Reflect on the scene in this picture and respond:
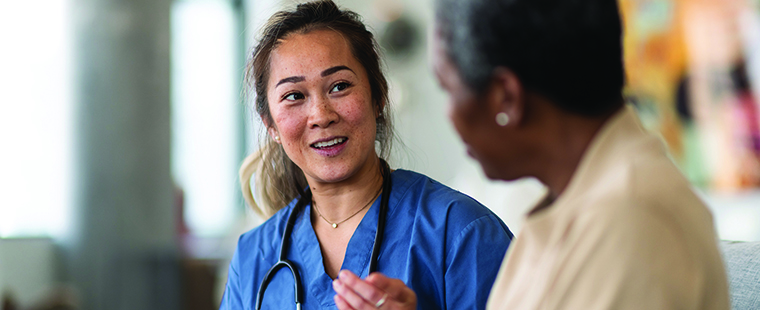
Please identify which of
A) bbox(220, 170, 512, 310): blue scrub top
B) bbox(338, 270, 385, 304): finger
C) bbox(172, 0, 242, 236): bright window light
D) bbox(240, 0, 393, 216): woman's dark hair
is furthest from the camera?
bbox(172, 0, 242, 236): bright window light

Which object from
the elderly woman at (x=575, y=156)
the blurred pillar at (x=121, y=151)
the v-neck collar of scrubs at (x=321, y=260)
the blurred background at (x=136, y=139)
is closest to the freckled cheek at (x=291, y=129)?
the v-neck collar of scrubs at (x=321, y=260)

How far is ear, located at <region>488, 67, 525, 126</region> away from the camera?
1.74ft

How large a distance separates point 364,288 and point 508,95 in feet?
1.46

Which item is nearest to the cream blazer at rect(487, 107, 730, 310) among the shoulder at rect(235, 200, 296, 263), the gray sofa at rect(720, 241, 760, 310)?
the gray sofa at rect(720, 241, 760, 310)

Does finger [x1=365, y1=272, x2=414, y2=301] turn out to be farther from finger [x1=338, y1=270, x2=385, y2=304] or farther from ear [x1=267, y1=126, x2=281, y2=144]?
ear [x1=267, y1=126, x2=281, y2=144]

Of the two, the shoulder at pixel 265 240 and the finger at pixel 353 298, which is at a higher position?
the finger at pixel 353 298

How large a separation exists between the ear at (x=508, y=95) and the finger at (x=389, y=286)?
0.42 m

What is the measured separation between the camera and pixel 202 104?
425 cm

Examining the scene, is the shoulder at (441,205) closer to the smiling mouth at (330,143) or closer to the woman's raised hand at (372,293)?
the smiling mouth at (330,143)

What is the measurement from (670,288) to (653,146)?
0.13m

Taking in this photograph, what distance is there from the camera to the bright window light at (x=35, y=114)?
285 centimetres

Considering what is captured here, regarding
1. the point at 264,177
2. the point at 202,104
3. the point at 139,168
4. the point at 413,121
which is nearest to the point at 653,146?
the point at 264,177

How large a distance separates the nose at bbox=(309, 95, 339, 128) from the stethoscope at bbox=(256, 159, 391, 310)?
0.65 feet

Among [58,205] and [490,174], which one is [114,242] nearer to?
[58,205]
